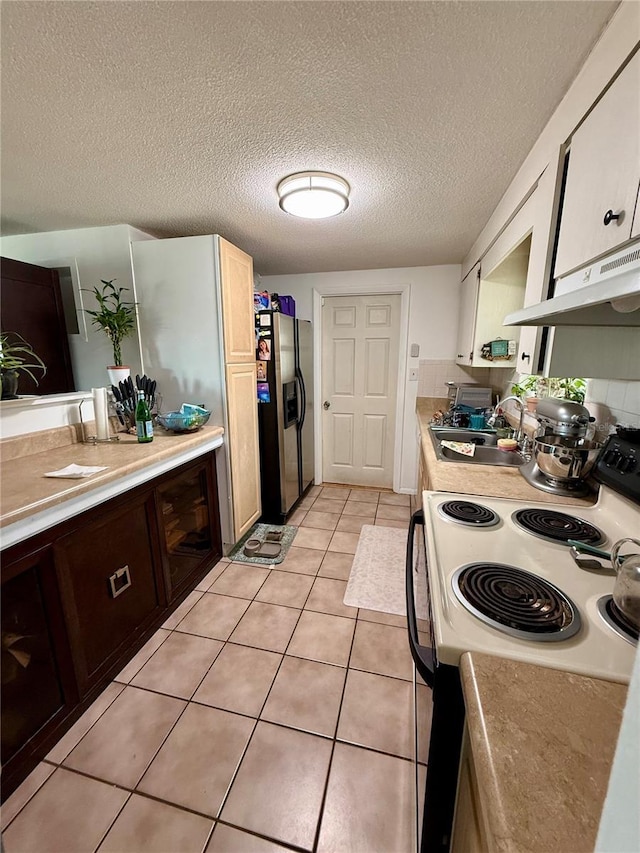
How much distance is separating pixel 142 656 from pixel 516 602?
171cm

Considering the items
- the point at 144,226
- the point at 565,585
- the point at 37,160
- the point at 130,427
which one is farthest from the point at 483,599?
the point at 144,226

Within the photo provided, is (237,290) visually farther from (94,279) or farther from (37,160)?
(37,160)

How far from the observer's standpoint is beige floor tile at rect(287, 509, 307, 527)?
289cm

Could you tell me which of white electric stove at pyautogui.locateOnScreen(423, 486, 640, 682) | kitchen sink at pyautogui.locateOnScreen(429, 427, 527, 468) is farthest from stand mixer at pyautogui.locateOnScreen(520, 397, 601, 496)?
kitchen sink at pyautogui.locateOnScreen(429, 427, 527, 468)

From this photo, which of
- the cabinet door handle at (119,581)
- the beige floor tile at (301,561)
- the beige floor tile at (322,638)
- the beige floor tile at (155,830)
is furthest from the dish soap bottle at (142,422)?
the beige floor tile at (155,830)

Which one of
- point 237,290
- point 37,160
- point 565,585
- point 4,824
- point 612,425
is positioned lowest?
point 4,824

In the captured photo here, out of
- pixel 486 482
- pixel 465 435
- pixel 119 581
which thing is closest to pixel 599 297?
pixel 486 482

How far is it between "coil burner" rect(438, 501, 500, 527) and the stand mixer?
0.38 meters

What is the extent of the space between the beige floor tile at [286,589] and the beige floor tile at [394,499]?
1373 mm

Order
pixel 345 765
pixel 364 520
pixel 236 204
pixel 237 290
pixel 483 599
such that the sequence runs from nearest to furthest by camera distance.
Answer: pixel 483 599 < pixel 345 765 < pixel 236 204 < pixel 237 290 < pixel 364 520

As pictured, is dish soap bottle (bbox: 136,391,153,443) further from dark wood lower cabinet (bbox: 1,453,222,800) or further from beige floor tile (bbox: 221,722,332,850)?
beige floor tile (bbox: 221,722,332,850)

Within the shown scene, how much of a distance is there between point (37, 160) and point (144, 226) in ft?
2.60

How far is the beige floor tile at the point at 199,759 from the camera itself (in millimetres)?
1089

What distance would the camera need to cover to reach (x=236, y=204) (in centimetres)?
184
